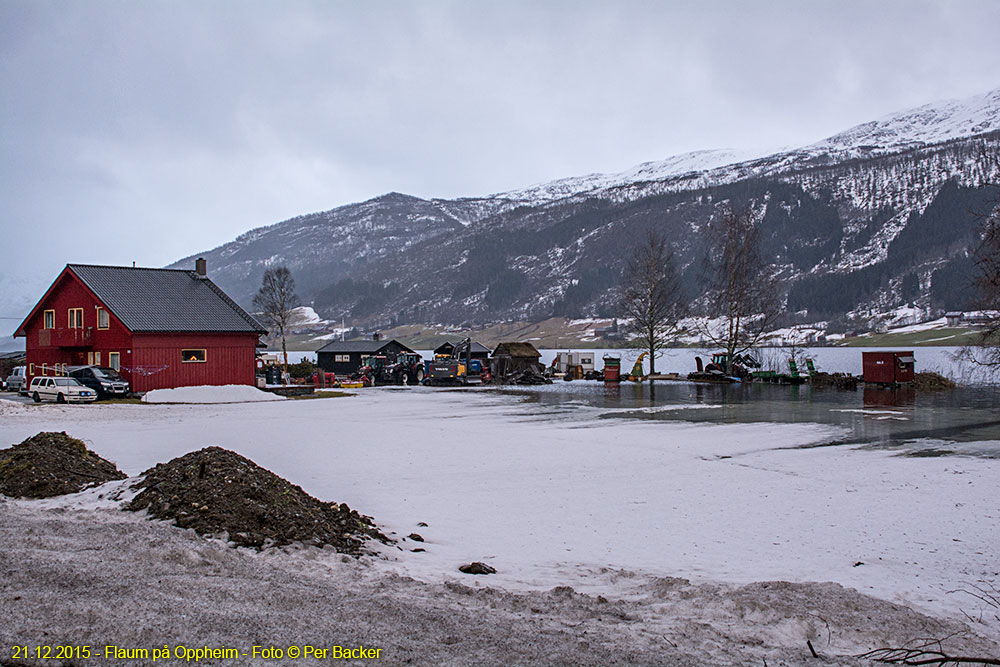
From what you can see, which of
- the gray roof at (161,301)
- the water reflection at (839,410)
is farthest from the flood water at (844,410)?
the gray roof at (161,301)

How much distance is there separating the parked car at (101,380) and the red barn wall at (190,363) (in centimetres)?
156

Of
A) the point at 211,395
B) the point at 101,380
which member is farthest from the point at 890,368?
the point at 101,380

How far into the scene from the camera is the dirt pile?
43.1 metres

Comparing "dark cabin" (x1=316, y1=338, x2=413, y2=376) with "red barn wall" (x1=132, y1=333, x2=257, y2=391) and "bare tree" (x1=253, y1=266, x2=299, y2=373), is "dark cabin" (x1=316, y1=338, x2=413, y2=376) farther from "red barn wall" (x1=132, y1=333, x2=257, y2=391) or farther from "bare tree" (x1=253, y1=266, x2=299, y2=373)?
"red barn wall" (x1=132, y1=333, x2=257, y2=391)

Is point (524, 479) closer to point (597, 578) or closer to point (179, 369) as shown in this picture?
point (597, 578)

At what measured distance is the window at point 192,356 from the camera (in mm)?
41281

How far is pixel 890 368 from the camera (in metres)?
44.9

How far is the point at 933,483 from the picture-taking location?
43.3ft

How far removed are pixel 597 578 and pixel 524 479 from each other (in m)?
6.21

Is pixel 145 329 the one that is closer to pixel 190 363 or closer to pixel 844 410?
pixel 190 363

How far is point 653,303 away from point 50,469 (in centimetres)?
5306

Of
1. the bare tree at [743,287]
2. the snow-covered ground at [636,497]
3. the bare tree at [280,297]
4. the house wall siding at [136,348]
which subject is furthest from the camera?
the bare tree at [280,297]

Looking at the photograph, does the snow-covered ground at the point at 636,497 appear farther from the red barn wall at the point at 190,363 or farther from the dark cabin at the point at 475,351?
the dark cabin at the point at 475,351

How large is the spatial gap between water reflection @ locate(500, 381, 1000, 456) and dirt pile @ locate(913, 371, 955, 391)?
3.11 feet
